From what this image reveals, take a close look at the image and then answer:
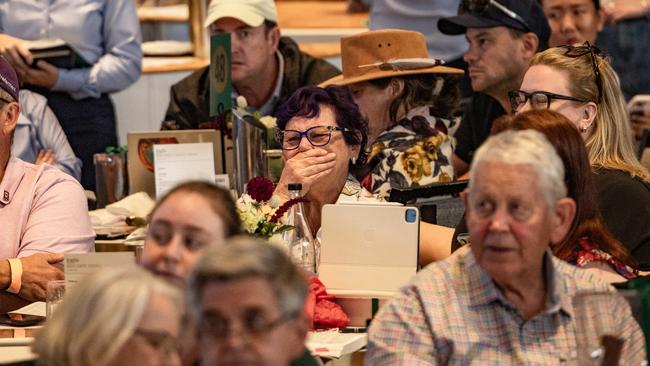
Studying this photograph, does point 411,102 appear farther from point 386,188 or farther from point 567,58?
point 567,58

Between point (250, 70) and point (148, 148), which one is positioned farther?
point (250, 70)

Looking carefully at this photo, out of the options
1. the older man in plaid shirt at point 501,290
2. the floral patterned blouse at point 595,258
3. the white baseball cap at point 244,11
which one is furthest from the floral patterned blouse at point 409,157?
the older man in plaid shirt at point 501,290

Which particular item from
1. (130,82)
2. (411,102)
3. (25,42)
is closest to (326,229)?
(411,102)

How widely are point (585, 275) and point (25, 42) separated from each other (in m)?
3.77

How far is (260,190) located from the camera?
3885 millimetres

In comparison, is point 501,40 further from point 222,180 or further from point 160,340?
point 160,340

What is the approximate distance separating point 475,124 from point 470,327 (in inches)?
137

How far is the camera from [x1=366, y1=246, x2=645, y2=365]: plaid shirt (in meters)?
2.64

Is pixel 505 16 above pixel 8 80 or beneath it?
above

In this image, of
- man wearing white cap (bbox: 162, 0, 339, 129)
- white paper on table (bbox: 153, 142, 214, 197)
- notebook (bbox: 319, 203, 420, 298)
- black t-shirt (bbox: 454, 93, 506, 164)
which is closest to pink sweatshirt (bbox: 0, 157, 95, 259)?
white paper on table (bbox: 153, 142, 214, 197)

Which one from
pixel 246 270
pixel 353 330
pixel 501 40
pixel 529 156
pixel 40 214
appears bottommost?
pixel 353 330

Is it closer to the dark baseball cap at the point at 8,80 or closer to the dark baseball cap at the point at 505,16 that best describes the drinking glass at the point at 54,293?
the dark baseball cap at the point at 8,80

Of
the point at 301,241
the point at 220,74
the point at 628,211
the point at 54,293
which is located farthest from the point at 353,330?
the point at 220,74

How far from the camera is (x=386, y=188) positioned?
15.6 ft
